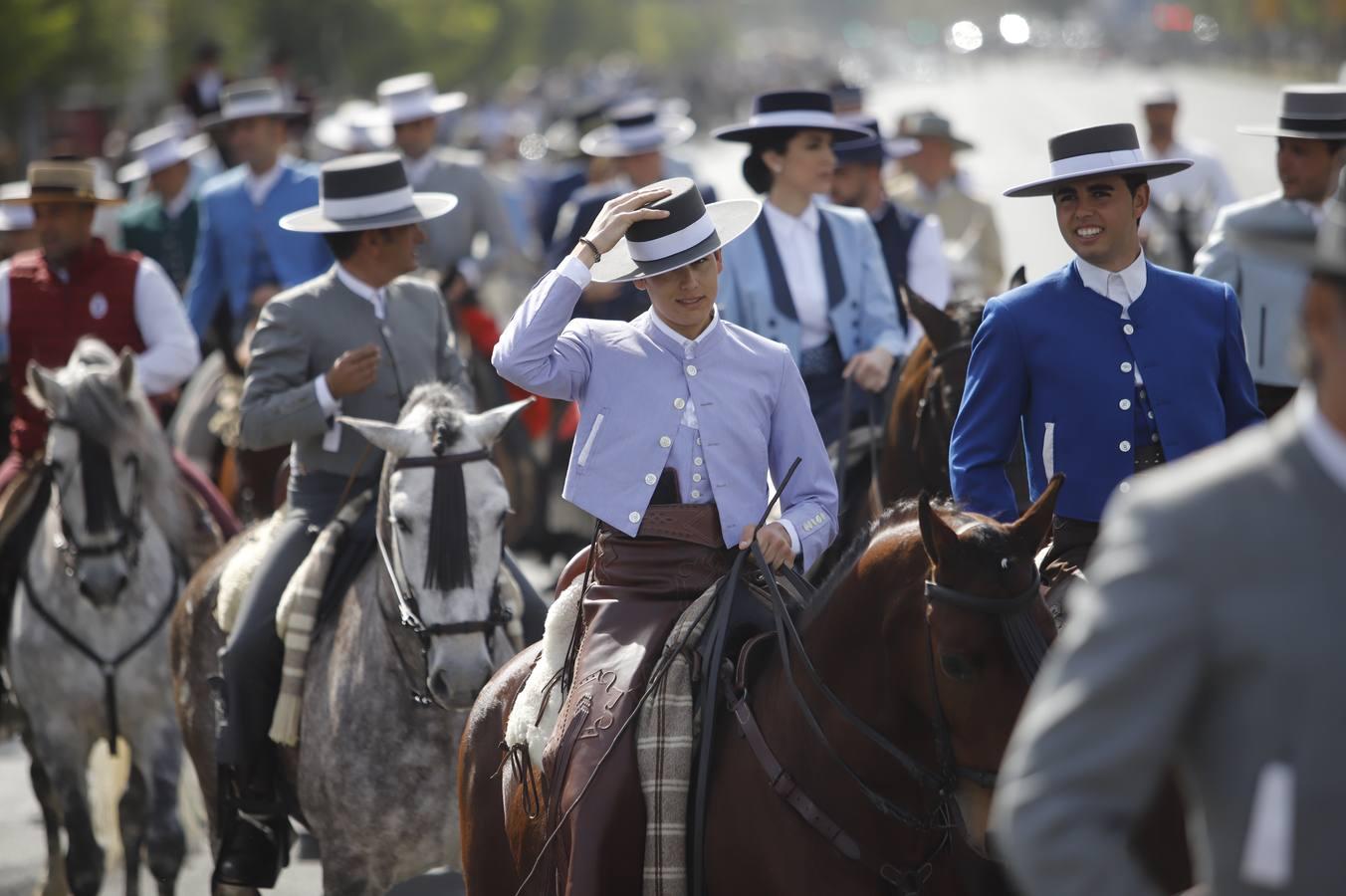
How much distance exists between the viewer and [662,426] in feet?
16.7

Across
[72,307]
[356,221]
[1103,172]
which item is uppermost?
[1103,172]

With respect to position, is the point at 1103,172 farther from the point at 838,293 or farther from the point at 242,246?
the point at 242,246

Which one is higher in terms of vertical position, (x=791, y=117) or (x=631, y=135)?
(x=791, y=117)

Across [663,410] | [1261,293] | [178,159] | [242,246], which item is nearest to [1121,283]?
[663,410]

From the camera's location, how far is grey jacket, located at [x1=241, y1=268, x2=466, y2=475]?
7.05 metres

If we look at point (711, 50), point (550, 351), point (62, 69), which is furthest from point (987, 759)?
point (711, 50)

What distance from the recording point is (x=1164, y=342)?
525 cm

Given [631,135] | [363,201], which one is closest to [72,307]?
[363,201]

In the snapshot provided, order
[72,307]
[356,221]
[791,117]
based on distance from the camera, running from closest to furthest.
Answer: [356,221] < [791,117] < [72,307]

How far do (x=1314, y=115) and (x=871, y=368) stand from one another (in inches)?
81.0

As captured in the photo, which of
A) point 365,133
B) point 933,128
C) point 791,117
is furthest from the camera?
point 365,133

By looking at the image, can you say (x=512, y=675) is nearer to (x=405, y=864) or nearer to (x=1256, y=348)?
(x=405, y=864)

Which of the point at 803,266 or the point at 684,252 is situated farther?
the point at 803,266

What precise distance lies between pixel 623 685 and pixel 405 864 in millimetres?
2055
